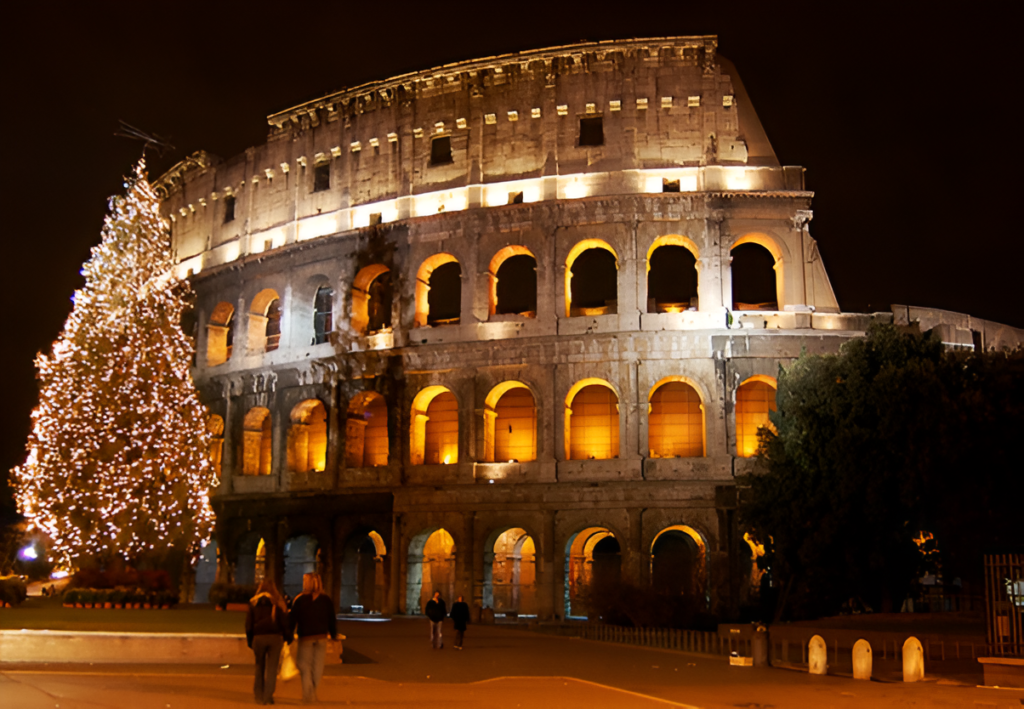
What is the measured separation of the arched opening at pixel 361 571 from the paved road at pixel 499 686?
48.7ft

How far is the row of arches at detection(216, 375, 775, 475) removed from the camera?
28531mm

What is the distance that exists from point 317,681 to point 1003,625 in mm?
8787

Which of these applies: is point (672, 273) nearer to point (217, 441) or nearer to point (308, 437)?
point (308, 437)

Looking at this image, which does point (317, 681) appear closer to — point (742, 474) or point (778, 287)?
point (742, 474)

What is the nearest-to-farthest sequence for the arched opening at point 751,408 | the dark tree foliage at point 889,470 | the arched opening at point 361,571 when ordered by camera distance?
the dark tree foliage at point 889,470
the arched opening at point 751,408
the arched opening at point 361,571

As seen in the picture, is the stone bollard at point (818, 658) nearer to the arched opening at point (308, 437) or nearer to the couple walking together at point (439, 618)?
the couple walking together at point (439, 618)

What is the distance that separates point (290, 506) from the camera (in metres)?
31.4

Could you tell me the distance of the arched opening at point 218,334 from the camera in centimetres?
3559

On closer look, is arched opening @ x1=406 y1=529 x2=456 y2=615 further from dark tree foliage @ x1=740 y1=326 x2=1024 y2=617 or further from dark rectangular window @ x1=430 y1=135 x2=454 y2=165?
dark rectangular window @ x1=430 y1=135 x2=454 y2=165

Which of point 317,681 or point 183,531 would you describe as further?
point 183,531

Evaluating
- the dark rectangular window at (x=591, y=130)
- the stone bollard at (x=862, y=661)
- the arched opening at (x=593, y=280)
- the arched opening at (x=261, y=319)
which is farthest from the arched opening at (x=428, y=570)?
the stone bollard at (x=862, y=661)

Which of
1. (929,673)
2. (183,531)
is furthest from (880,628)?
(183,531)

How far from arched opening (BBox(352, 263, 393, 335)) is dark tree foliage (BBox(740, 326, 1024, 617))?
13744 mm

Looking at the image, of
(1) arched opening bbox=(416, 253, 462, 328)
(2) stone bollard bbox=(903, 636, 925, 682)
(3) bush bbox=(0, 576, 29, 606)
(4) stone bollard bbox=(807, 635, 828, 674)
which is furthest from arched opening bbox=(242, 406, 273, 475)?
(2) stone bollard bbox=(903, 636, 925, 682)
